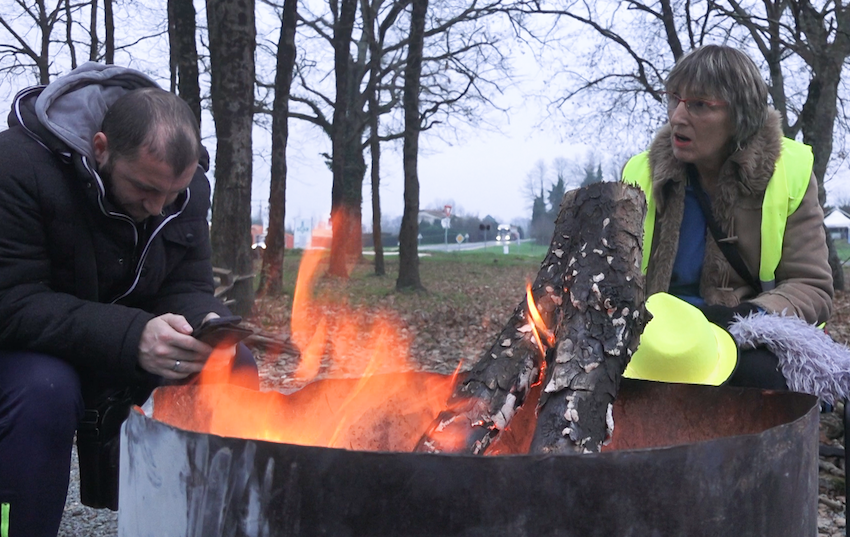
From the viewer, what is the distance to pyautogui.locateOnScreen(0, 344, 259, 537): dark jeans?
6.26 ft

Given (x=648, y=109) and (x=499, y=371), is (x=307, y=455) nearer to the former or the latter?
(x=499, y=371)

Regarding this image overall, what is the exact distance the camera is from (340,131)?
603 inches

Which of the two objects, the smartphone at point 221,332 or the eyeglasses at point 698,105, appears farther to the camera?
the eyeglasses at point 698,105

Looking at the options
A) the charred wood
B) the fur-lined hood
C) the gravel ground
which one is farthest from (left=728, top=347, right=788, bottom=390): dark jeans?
the gravel ground

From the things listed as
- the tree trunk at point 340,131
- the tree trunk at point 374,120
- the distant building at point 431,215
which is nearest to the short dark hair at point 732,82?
the tree trunk at point 340,131

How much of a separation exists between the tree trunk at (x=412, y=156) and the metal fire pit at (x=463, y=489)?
1109cm

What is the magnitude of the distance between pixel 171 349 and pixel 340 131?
1368 cm

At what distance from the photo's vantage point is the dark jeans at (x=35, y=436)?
1.91m

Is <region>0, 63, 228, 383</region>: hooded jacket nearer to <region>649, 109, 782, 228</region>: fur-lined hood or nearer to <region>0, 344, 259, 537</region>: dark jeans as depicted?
<region>0, 344, 259, 537</region>: dark jeans

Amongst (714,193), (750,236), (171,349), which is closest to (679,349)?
(750,236)

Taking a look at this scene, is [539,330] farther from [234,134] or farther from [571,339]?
[234,134]

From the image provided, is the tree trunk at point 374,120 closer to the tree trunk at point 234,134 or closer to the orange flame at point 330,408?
the tree trunk at point 234,134

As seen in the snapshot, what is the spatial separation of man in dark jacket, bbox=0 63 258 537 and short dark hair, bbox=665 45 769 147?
69.9 inches

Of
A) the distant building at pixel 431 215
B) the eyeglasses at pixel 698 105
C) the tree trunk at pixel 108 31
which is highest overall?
the tree trunk at pixel 108 31
